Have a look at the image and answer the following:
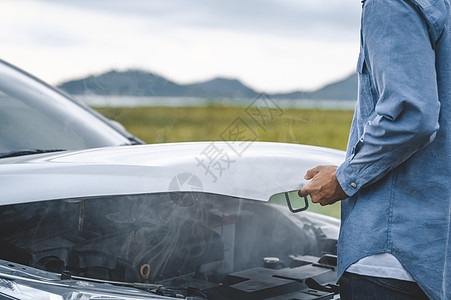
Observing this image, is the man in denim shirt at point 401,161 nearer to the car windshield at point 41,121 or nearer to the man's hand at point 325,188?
the man's hand at point 325,188

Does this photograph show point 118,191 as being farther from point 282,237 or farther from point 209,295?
point 282,237

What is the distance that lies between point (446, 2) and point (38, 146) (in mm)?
1757

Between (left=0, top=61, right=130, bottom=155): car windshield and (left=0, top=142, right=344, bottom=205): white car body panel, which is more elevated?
(left=0, top=61, right=130, bottom=155): car windshield

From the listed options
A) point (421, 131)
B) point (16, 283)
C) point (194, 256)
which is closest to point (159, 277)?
point (194, 256)

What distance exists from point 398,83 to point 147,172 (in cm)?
89

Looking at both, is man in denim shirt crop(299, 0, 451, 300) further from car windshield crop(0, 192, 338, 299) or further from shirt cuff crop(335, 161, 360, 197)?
car windshield crop(0, 192, 338, 299)

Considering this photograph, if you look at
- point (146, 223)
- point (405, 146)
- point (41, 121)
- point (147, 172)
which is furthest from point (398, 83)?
point (41, 121)

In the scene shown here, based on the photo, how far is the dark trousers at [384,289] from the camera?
1.25 metres

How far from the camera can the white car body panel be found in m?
1.64

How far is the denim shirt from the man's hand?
0.08 ft

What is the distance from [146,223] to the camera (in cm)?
180

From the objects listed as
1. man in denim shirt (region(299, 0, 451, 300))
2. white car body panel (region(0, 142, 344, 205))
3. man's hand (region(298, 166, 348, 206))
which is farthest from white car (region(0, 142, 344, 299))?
man in denim shirt (region(299, 0, 451, 300))

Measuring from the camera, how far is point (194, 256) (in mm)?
1936

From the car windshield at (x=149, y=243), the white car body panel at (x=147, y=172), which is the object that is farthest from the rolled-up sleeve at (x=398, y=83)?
the car windshield at (x=149, y=243)
